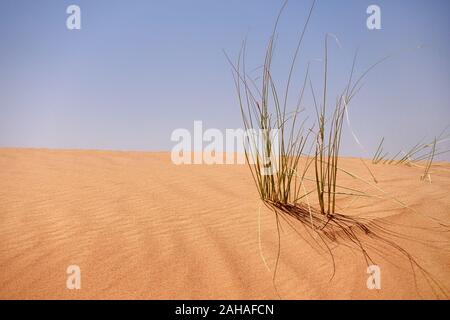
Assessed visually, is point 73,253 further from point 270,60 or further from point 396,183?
point 396,183

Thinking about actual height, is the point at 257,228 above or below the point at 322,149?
below

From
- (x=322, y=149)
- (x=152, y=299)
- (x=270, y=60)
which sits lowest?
(x=152, y=299)

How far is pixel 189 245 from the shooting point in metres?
1.87

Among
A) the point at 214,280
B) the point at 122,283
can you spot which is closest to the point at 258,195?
the point at 214,280

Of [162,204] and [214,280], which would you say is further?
[162,204]

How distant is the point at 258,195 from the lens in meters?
2.63

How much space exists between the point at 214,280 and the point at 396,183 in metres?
2.20

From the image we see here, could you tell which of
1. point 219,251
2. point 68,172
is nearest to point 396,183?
point 219,251

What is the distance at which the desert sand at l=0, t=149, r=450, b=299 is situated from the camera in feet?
4.97

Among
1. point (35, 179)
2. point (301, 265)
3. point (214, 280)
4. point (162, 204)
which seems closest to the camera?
point (214, 280)

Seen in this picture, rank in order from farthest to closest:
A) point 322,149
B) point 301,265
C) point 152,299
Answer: point 322,149, point 301,265, point 152,299

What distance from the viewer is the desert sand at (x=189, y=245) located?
1.51 metres

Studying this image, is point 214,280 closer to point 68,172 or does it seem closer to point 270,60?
point 270,60

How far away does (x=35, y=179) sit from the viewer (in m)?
3.34
